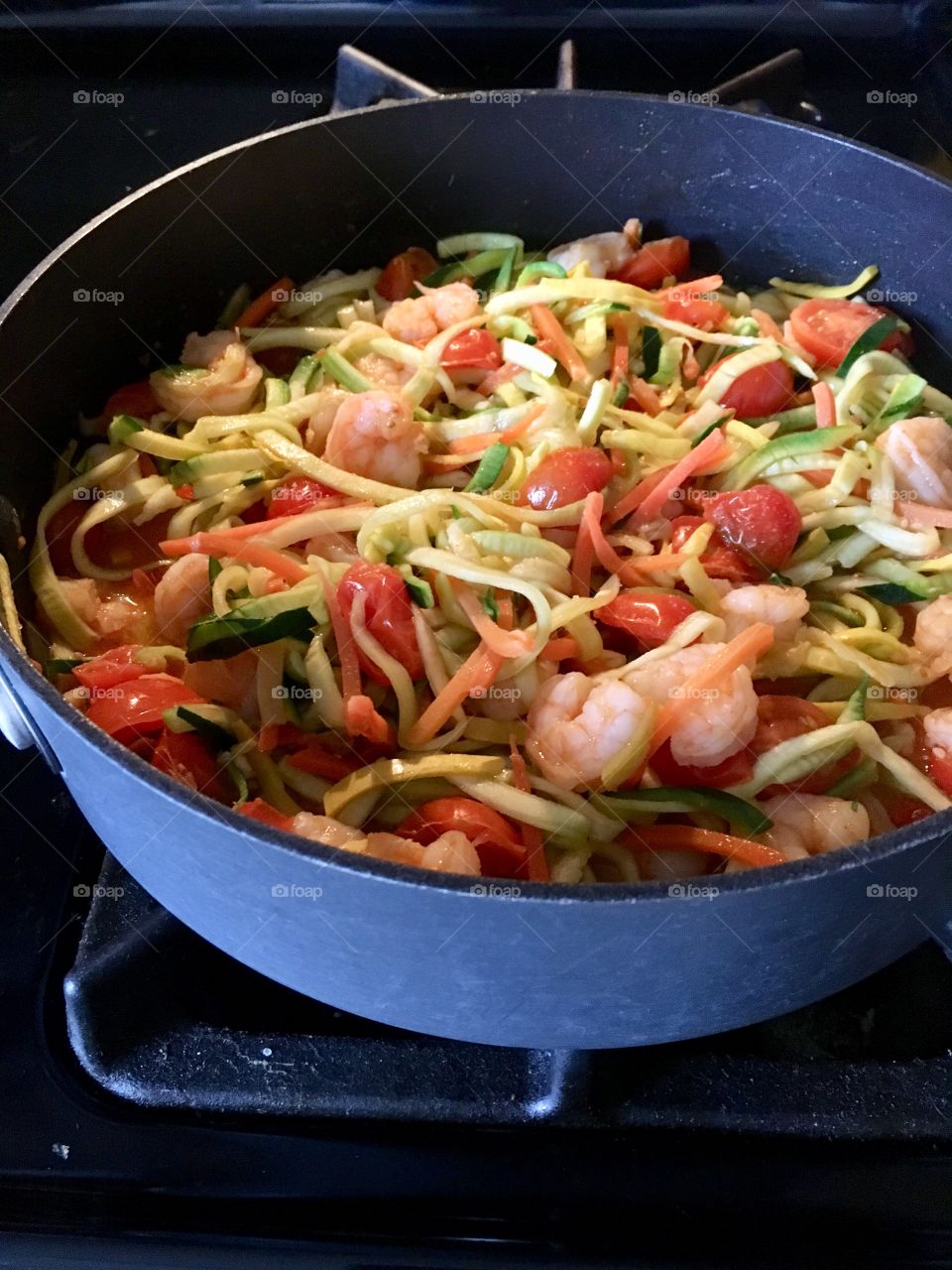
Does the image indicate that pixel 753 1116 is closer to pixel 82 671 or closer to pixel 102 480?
pixel 82 671

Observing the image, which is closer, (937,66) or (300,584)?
(300,584)

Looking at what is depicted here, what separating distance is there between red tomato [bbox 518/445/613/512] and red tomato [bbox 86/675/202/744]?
0.63 m

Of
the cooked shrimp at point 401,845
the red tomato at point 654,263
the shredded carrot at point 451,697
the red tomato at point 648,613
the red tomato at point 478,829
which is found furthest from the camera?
the red tomato at point 654,263

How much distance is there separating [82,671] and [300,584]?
1.10 feet

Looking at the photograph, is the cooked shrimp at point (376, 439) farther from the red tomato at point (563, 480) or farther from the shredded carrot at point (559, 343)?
the shredded carrot at point (559, 343)

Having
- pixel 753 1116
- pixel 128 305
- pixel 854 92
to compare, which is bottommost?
pixel 753 1116

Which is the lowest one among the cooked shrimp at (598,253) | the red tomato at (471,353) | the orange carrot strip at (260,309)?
the red tomato at (471,353)

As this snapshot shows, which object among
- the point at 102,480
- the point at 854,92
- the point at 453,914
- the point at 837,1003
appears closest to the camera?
the point at 453,914

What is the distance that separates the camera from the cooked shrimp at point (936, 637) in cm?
168

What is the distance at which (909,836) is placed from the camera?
1.03 metres

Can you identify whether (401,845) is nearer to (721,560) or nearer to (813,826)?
(813,826)

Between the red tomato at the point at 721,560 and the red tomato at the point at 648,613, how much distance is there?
111 millimetres

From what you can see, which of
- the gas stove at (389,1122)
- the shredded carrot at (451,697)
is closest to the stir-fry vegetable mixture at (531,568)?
the shredded carrot at (451,697)

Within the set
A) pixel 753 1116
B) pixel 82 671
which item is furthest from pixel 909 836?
pixel 82 671
